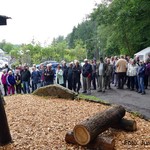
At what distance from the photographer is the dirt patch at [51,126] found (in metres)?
6.65

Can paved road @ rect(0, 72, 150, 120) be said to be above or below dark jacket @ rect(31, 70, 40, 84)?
below

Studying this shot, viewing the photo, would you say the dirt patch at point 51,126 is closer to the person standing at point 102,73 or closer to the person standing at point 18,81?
the person standing at point 102,73

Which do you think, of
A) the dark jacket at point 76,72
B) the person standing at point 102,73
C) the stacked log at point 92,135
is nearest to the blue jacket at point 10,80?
the dark jacket at point 76,72

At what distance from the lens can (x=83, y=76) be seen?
632 inches

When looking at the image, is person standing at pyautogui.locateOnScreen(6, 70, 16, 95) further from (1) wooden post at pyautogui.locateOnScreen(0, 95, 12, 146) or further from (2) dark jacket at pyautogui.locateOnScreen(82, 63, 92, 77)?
(1) wooden post at pyautogui.locateOnScreen(0, 95, 12, 146)

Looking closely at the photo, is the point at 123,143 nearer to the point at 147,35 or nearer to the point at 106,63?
the point at 106,63

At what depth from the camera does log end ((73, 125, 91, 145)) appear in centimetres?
630

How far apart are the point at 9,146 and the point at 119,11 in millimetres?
19652

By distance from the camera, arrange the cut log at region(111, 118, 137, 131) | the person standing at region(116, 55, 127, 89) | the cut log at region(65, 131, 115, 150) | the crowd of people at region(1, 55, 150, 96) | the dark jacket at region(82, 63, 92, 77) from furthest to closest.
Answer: the person standing at region(116, 55, 127, 89) → the crowd of people at region(1, 55, 150, 96) → the dark jacket at region(82, 63, 92, 77) → the cut log at region(111, 118, 137, 131) → the cut log at region(65, 131, 115, 150)

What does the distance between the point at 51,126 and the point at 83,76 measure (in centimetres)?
831

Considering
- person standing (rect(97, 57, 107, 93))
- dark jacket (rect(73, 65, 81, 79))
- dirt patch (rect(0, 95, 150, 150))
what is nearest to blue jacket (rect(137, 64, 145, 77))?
person standing (rect(97, 57, 107, 93))

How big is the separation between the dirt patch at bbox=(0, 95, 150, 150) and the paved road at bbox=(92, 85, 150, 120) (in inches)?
46.0

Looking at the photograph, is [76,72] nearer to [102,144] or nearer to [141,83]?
[141,83]

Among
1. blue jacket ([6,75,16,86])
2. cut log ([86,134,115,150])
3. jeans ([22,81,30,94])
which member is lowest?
cut log ([86,134,115,150])
